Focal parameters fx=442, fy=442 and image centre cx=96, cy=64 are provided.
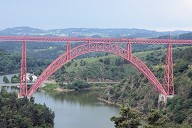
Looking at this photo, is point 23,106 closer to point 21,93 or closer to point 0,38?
point 21,93

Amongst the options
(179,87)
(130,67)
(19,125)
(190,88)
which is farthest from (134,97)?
(130,67)

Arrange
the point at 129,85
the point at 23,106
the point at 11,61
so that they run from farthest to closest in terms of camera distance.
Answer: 1. the point at 11,61
2. the point at 129,85
3. the point at 23,106

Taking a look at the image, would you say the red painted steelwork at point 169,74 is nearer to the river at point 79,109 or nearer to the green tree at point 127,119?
the river at point 79,109

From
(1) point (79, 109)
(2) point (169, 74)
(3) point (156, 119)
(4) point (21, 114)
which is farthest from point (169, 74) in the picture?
(3) point (156, 119)

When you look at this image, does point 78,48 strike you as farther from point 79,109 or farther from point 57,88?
point 57,88

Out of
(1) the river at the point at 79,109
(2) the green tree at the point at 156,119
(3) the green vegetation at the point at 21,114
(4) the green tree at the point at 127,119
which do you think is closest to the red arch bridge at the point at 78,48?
(3) the green vegetation at the point at 21,114

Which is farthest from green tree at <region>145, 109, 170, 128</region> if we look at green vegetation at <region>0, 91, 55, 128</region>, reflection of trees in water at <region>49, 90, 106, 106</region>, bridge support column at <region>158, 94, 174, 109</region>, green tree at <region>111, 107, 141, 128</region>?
reflection of trees in water at <region>49, 90, 106, 106</region>
